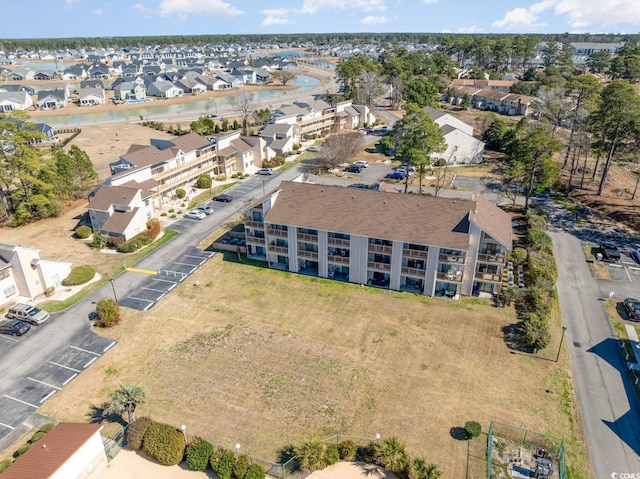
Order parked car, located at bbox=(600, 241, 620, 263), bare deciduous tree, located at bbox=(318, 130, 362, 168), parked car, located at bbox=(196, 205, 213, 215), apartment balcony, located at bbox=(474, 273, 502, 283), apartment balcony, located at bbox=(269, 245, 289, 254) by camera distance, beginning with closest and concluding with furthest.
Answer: apartment balcony, located at bbox=(474, 273, 502, 283) → apartment balcony, located at bbox=(269, 245, 289, 254) → parked car, located at bbox=(600, 241, 620, 263) → parked car, located at bbox=(196, 205, 213, 215) → bare deciduous tree, located at bbox=(318, 130, 362, 168)

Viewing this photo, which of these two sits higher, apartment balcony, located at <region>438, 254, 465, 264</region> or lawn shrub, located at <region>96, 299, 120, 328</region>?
apartment balcony, located at <region>438, 254, 465, 264</region>

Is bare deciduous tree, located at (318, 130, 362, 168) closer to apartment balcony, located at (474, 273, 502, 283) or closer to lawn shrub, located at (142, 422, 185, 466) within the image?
apartment balcony, located at (474, 273, 502, 283)

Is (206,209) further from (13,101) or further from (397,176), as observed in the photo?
(13,101)

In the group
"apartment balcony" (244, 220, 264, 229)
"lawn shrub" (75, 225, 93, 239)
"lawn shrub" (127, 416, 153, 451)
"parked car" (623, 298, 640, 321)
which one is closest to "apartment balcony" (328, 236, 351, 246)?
"apartment balcony" (244, 220, 264, 229)

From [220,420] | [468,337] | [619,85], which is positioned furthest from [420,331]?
[619,85]

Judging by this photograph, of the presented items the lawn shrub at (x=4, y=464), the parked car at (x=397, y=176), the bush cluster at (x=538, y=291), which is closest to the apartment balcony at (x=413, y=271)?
the bush cluster at (x=538, y=291)
